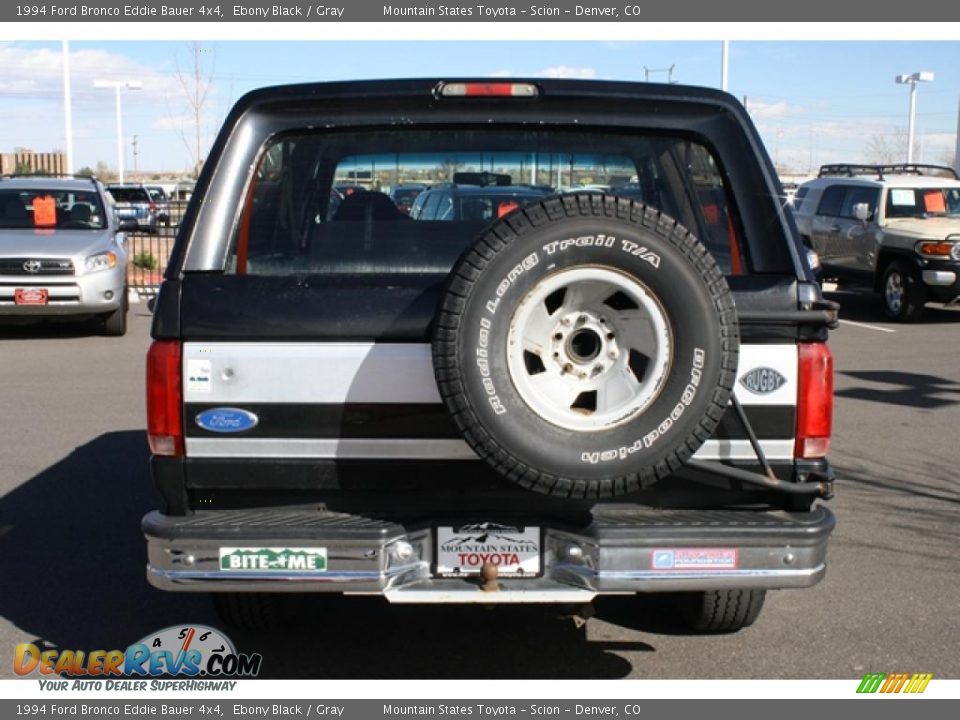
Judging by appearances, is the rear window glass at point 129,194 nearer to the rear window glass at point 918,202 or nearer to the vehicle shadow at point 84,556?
the rear window glass at point 918,202

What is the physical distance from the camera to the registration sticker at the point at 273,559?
3.67 meters

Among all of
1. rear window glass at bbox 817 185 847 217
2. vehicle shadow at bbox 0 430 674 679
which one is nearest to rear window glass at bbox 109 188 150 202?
rear window glass at bbox 817 185 847 217

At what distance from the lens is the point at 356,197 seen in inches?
175

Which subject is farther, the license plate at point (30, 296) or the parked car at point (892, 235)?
the parked car at point (892, 235)

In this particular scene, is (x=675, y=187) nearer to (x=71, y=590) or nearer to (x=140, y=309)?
(x=71, y=590)

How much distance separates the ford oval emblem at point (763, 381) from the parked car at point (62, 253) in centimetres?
1043

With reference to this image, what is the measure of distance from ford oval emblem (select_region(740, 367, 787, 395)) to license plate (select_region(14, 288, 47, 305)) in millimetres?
10597

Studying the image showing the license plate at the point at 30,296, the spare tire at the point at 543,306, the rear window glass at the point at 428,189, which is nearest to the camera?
the spare tire at the point at 543,306

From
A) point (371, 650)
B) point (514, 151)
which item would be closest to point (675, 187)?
point (514, 151)

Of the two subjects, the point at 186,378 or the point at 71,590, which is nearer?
the point at 186,378

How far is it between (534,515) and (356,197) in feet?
4.67

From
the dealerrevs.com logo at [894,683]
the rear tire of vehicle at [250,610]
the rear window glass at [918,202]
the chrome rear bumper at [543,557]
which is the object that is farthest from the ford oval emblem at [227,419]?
the rear window glass at [918,202]

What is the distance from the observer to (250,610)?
182 inches

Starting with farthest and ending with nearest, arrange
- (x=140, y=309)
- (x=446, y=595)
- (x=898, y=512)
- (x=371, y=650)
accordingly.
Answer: (x=140, y=309) < (x=898, y=512) < (x=371, y=650) < (x=446, y=595)
